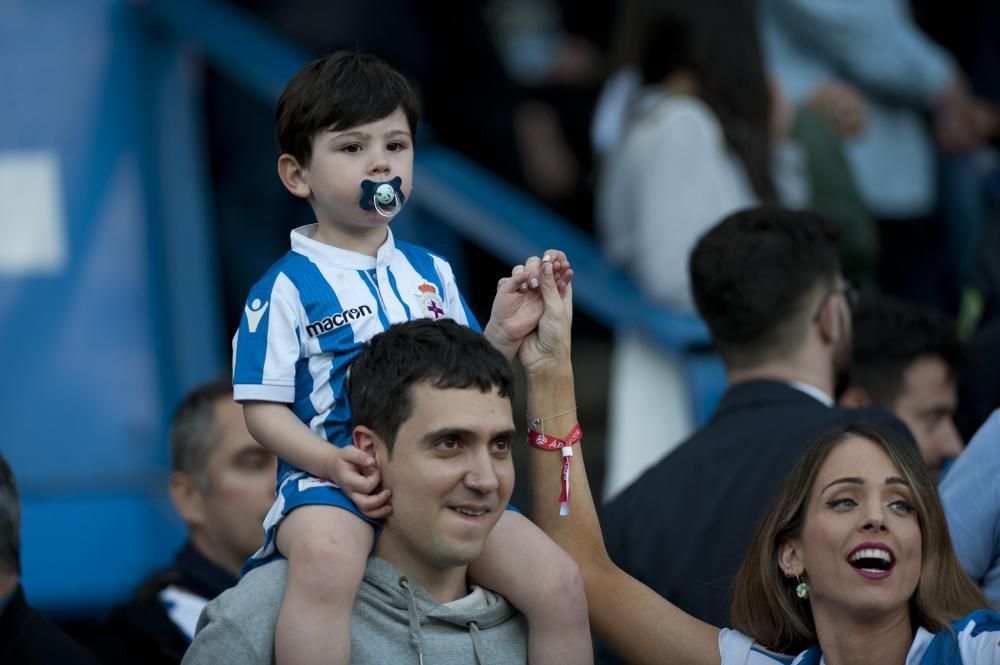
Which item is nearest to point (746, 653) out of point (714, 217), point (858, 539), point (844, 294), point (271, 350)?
point (858, 539)

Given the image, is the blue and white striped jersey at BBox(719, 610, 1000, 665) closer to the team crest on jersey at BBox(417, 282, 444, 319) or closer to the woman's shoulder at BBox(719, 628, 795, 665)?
the woman's shoulder at BBox(719, 628, 795, 665)

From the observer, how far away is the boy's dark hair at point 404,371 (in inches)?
128

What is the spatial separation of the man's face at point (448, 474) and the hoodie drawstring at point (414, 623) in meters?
0.09

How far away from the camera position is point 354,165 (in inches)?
131

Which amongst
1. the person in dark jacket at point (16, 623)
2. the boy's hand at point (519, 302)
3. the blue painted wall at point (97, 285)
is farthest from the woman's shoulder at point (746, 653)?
the blue painted wall at point (97, 285)

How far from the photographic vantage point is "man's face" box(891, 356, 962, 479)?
5.13 meters

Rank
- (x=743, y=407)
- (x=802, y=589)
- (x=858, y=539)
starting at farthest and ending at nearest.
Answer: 1. (x=743, y=407)
2. (x=802, y=589)
3. (x=858, y=539)

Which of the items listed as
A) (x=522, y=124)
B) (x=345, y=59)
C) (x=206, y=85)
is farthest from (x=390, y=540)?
(x=522, y=124)

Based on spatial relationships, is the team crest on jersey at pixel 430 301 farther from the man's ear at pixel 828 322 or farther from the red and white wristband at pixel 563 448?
the man's ear at pixel 828 322

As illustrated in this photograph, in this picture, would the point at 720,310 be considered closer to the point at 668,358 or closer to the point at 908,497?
the point at 908,497

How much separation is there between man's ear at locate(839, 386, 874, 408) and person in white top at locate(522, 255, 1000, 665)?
1337 mm

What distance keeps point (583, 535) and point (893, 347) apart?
1.83m

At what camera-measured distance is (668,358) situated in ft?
21.1

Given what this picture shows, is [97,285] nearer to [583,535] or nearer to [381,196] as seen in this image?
[583,535]
